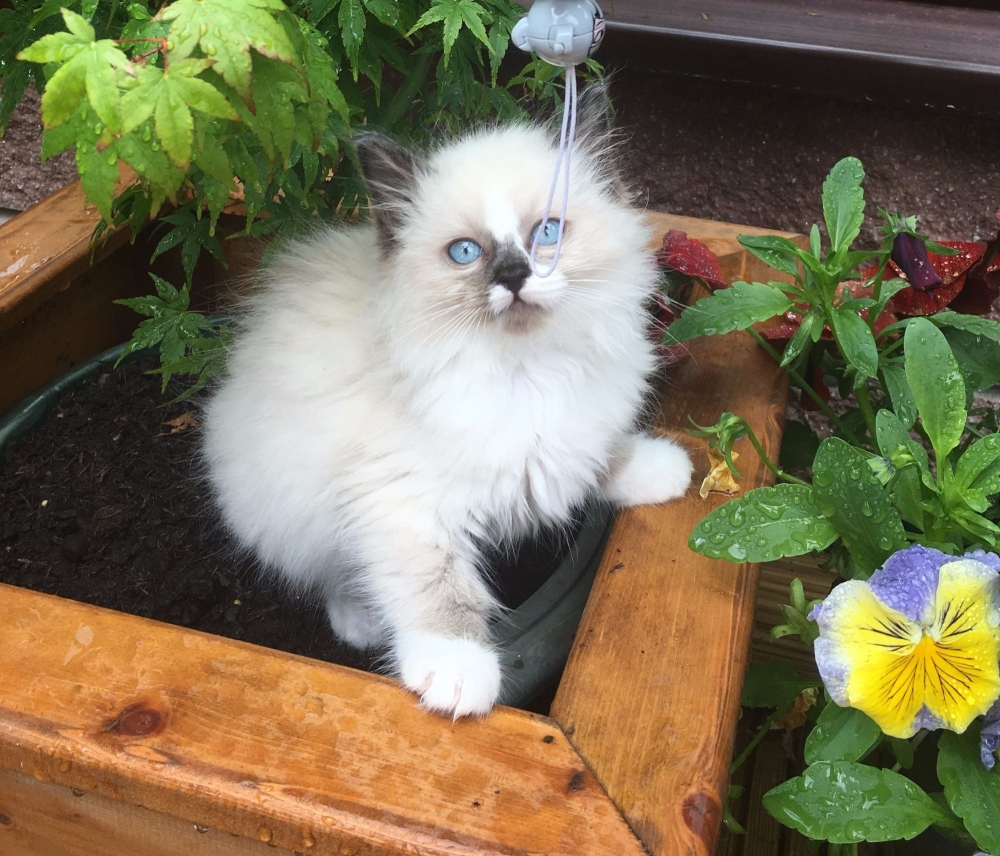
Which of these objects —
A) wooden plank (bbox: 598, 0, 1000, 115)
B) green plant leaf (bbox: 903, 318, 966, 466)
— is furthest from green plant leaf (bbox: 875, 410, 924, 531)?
wooden plank (bbox: 598, 0, 1000, 115)

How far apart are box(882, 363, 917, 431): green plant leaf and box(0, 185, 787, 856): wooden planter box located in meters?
0.26

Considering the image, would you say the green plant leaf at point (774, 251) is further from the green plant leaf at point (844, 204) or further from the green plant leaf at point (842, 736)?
the green plant leaf at point (842, 736)

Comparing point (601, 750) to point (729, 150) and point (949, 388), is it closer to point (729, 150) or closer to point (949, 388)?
point (949, 388)

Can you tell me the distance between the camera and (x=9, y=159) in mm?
1842

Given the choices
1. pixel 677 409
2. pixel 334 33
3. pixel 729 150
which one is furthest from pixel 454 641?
pixel 729 150

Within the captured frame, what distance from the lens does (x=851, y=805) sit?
679 millimetres

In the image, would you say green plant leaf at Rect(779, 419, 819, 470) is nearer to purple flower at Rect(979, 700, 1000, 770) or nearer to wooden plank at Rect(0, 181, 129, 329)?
purple flower at Rect(979, 700, 1000, 770)

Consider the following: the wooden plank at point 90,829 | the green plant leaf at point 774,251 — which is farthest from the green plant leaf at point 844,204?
Answer: the wooden plank at point 90,829

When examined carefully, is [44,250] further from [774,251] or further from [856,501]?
[856,501]

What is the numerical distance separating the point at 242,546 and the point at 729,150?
123 centimetres

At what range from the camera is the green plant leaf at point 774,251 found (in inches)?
38.0

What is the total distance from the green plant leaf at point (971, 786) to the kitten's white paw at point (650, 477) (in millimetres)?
369

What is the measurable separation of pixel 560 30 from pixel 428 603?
58cm

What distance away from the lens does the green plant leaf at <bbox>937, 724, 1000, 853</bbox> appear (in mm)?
654
